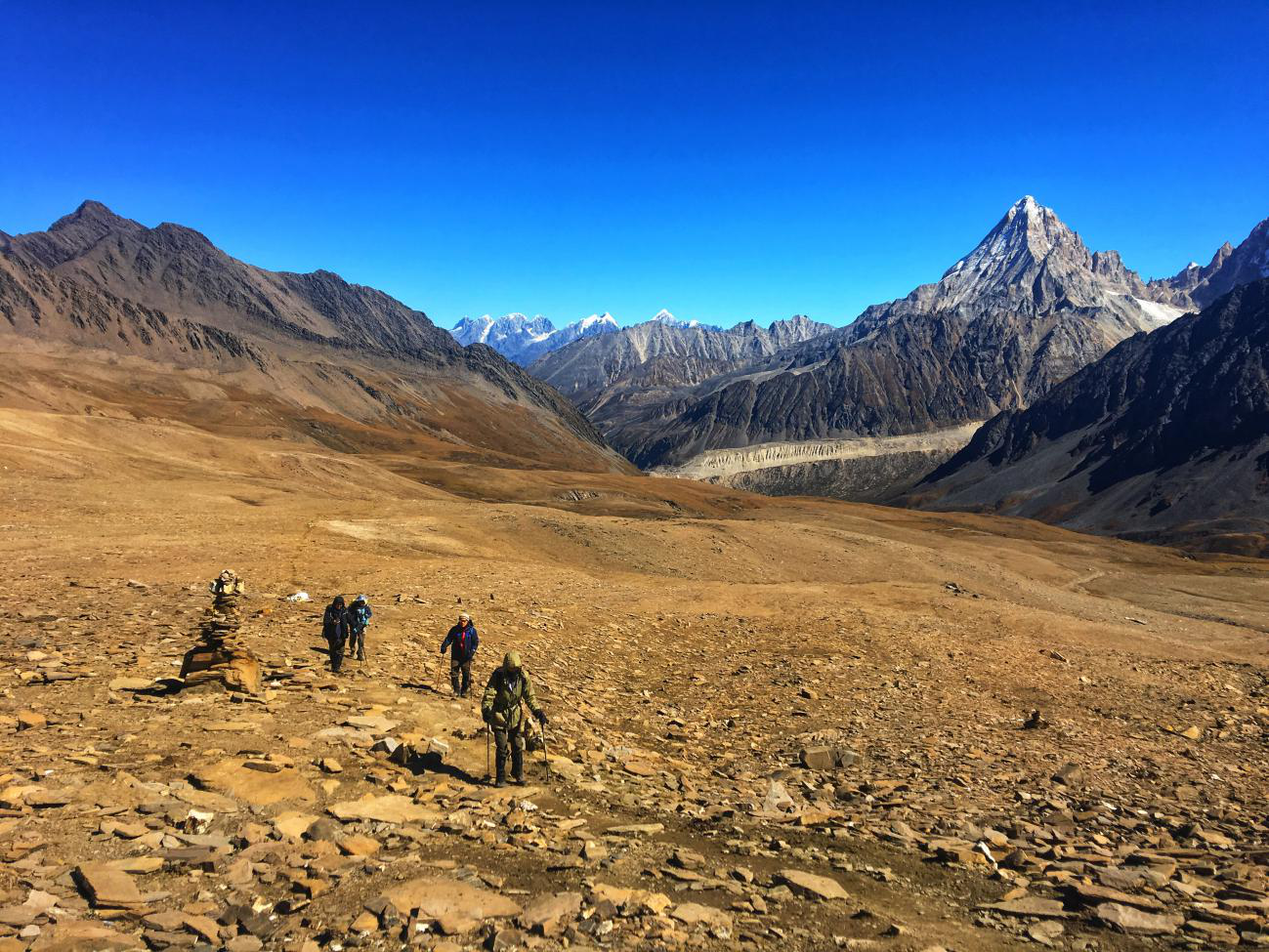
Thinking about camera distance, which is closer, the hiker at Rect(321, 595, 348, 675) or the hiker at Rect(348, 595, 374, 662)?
the hiker at Rect(321, 595, 348, 675)

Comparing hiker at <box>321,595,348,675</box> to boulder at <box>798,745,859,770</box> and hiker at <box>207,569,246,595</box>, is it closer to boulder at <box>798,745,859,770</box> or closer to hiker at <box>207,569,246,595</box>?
hiker at <box>207,569,246,595</box>

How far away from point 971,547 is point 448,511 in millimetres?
42068

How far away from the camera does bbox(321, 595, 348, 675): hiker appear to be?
1498cm

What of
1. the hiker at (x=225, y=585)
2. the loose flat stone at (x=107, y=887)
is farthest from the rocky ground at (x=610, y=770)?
the hiker at (x=225, y=585)

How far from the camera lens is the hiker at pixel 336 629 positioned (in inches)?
590

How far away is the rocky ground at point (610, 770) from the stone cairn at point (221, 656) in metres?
0.38

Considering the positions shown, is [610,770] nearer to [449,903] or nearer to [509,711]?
[509,711]

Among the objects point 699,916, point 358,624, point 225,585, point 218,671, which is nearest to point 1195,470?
point 358,624

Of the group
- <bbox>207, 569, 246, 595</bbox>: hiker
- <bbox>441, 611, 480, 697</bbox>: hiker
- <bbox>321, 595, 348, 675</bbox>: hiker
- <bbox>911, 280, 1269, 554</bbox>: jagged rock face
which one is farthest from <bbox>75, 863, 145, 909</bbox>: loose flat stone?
<bbox>911, 280, 1269, 554</bbox>: jagged rock face

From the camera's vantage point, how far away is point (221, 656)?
41.6ft

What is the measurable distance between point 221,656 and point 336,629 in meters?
2.57

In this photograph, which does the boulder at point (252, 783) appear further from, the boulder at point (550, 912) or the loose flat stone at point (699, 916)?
the loose flat stone at point (699, 916)

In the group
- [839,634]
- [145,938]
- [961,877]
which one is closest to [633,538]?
[839,634]

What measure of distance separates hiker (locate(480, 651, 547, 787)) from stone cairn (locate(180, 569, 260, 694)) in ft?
15.7
